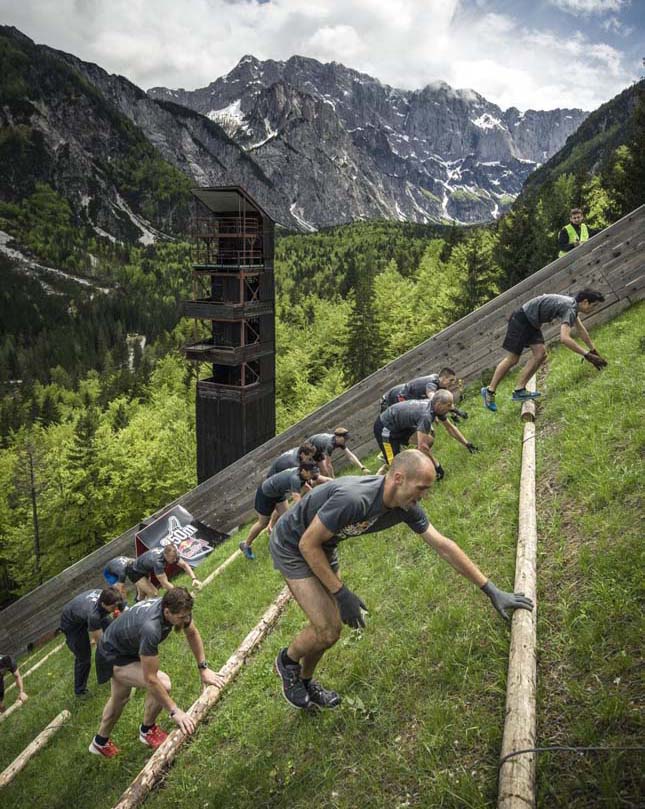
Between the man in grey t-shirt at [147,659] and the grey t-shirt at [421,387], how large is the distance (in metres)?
5.44

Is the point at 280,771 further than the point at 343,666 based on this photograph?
No

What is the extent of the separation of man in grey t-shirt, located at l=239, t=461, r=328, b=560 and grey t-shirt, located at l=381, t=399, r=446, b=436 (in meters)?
1.46

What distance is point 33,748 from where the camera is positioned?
8.29 m

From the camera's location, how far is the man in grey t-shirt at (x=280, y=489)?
8697mm

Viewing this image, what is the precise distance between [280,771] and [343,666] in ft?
3.62

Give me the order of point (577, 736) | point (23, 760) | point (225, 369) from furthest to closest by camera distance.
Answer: point (225, 369) → point (23, 760) → point (577, 736)

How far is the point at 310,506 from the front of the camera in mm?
4352

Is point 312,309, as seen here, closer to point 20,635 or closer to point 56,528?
point 56,528

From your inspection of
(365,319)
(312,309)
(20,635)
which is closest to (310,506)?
(20,635)

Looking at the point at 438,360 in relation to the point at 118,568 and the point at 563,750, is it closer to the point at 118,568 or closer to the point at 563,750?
the point at 118,568

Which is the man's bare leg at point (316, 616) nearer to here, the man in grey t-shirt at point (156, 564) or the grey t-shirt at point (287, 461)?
the grey t-shirt at point (287, 461)

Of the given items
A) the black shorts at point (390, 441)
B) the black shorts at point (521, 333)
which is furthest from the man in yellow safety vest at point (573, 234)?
the black shorts at point (390, 441)

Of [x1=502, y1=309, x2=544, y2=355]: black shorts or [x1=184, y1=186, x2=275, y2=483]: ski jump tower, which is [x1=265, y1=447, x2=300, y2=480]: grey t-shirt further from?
[x1=184, y1=186, x2=275, y2=483]: ski jump tower

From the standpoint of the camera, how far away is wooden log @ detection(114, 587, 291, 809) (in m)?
5.12
